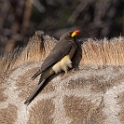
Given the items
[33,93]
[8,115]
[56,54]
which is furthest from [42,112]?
[56,54]

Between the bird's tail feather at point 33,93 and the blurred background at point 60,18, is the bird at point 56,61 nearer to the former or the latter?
the bird's tail feather at point 33,93

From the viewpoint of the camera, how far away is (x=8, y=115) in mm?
3145

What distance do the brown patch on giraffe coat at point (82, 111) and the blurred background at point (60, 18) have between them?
6.59 m

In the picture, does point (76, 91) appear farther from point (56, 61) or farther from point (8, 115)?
point (8, 115)

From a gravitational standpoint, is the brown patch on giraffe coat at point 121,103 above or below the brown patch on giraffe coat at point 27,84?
below

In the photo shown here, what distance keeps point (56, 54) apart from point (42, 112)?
1.19 feet

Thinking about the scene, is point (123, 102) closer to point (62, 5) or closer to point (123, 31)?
point (123, 31)

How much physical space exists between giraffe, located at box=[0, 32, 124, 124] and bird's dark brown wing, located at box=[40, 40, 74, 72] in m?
0.08

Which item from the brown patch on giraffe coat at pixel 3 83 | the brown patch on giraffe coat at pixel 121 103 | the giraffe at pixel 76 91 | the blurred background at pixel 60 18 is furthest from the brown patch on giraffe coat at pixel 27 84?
the blurred background at pixel 60 18

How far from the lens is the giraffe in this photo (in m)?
2.93

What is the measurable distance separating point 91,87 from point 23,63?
21.3 inches

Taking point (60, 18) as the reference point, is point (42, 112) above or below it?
below

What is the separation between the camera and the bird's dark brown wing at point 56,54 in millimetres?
3123

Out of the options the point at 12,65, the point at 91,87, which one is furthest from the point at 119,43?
the point at 12,65
